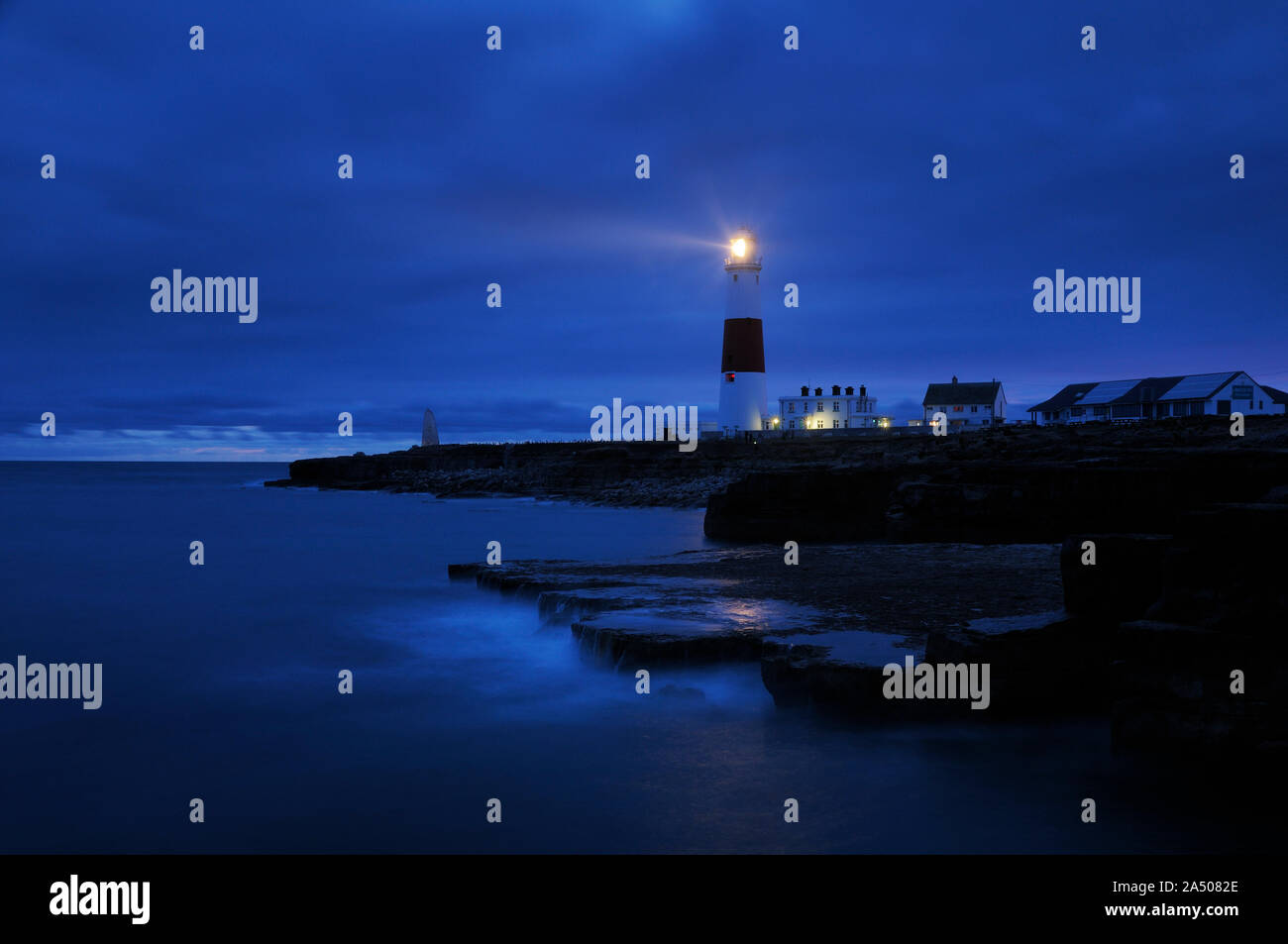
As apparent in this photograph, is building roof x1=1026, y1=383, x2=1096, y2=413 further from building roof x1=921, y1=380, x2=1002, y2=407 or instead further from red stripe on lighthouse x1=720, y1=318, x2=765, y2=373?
red stripe on lighthouse x1=720, y1=318, x2=765, y2=373

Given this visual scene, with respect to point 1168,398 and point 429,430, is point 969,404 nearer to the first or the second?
point 1168,398

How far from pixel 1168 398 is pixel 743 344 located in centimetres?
2512

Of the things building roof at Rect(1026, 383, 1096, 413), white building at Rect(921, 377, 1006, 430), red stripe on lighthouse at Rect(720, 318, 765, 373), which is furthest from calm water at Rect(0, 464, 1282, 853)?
white building at Rect(921, 377, 1006, 430)

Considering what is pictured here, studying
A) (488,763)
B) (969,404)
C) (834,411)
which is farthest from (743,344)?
(488,763)

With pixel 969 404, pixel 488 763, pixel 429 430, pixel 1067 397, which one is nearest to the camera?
pixel 488 763

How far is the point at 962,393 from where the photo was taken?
65.4 m

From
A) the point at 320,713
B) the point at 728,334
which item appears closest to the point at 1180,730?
the point at 320,713

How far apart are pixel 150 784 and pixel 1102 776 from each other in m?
7.96

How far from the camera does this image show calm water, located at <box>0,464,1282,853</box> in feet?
21.5

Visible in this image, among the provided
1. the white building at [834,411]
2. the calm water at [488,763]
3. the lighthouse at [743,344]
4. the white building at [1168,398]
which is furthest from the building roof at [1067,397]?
the calm water at [488,763]

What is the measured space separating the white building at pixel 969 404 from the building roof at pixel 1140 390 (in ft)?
13.8

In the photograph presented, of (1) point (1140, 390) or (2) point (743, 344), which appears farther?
(1) point (1140, 390)
